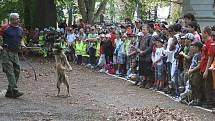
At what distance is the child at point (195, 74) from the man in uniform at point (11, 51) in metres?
4.18

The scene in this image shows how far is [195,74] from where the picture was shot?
1293cm

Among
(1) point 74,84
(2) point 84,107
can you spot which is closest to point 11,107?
(2) point 84,107

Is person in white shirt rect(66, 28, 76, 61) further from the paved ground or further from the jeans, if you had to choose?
the paved ground

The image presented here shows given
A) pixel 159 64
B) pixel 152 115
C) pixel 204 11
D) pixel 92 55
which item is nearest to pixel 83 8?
pixel 204 11

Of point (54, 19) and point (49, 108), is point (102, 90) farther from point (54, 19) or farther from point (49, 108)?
point (54, 19)

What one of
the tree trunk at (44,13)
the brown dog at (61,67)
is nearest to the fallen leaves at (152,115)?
the brown dog at (61,67)

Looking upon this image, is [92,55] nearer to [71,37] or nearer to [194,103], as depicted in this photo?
[71,37]

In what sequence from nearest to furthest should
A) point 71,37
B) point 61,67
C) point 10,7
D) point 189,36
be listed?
point 189,36 < point 61,67 < point 71,37 < point 10,7

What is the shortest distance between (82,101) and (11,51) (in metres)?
2.21

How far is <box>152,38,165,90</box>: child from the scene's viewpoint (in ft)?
51.6

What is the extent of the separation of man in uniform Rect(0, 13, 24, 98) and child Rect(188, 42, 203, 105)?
164 inches

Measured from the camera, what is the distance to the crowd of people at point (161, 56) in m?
12.9

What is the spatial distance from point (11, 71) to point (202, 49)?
4680mm

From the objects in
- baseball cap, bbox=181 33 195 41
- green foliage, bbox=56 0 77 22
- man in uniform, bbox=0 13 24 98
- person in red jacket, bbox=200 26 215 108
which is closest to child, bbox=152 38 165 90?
baseball cap, bbox=181 33 195 41
